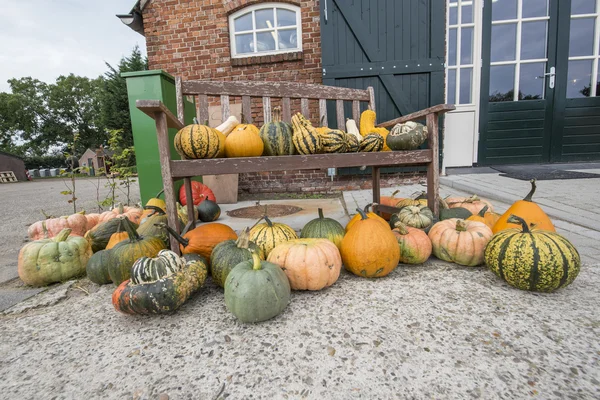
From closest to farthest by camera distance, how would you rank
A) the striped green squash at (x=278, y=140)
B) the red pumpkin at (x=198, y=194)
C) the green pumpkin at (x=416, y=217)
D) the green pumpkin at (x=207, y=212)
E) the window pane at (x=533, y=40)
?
the striped green squash at (x=278, y=140)
the green pumpkin at (x=416, y=217)
the green pumpkin at (x=207, y=212)
the red pumpkin at (x=198, y=194)
the window pane at (x=533, y=40)

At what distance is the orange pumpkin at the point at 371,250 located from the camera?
147cm

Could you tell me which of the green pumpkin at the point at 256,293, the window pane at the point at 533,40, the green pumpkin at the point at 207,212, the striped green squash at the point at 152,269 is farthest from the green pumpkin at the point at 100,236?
the window pane at the point at 533,40

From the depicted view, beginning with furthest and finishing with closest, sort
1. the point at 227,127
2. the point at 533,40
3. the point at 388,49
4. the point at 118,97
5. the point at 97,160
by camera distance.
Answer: the point at 97,160
the point at 118,97
the point at 533,40
the point at 388,49
the point at 227,127

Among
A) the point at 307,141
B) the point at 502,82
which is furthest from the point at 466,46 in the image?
the point at 307,141

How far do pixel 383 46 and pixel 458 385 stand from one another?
4.48 meters

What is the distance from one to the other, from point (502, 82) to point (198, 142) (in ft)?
19.0

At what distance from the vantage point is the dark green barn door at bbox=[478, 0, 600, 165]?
4945 millimetres

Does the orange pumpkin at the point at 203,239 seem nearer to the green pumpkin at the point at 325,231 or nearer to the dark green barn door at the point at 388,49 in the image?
the green pumpkin at the point at 325,231

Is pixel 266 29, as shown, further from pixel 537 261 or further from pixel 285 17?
pixel 537 261

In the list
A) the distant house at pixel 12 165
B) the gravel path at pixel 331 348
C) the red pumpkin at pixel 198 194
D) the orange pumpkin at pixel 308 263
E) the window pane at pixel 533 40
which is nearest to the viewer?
the gravel path at pixel 331 348

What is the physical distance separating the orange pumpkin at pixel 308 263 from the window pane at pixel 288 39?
4446 millimetres

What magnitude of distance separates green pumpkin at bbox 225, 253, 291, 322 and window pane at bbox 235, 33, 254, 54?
4.75 metres

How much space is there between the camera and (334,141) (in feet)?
5.82

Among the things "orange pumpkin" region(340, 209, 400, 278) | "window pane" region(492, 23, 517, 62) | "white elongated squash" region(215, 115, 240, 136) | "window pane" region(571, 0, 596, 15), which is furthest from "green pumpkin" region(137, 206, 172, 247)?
"window pane" region(571, 0, 596, 15)
